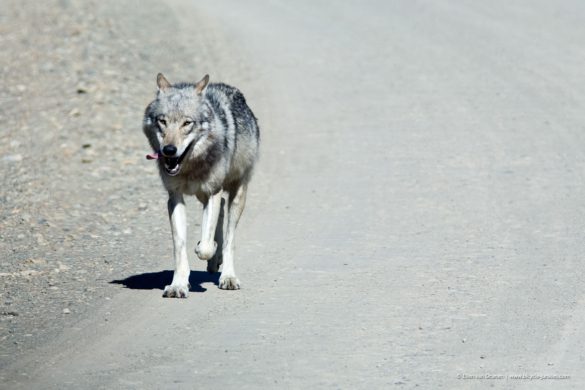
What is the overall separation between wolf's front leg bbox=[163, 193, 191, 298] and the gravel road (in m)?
0.16

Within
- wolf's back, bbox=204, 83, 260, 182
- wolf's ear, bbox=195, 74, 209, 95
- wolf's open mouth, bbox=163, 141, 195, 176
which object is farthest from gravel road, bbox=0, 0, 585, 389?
wolf's ear, bbox=195, 74, 209, 95

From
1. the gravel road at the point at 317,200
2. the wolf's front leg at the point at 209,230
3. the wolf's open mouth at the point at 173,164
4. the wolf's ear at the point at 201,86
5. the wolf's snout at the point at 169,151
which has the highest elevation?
the wolf's ear at the point at 201,86

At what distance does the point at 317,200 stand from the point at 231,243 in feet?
10.4

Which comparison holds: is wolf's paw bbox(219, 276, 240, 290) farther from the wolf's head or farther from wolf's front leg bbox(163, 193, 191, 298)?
the wolf's head

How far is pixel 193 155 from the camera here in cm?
1031

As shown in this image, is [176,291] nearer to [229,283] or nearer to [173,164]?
[229,283]

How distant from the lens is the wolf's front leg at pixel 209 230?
10195 mm

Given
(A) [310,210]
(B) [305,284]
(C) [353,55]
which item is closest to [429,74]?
(C) [353,55]

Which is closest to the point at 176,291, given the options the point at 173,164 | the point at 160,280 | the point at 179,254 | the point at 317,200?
the point at 179,254

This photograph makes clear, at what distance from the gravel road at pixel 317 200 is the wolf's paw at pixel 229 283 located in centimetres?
12

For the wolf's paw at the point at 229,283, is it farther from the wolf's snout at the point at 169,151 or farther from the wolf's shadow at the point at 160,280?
the wolf's snout at the point at 169,151

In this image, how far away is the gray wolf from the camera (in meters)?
10.2

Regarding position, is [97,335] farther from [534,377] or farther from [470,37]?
[470,37]

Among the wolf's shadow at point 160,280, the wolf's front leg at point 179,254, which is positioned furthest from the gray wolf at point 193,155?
the wolf's shadow at point 160,280
